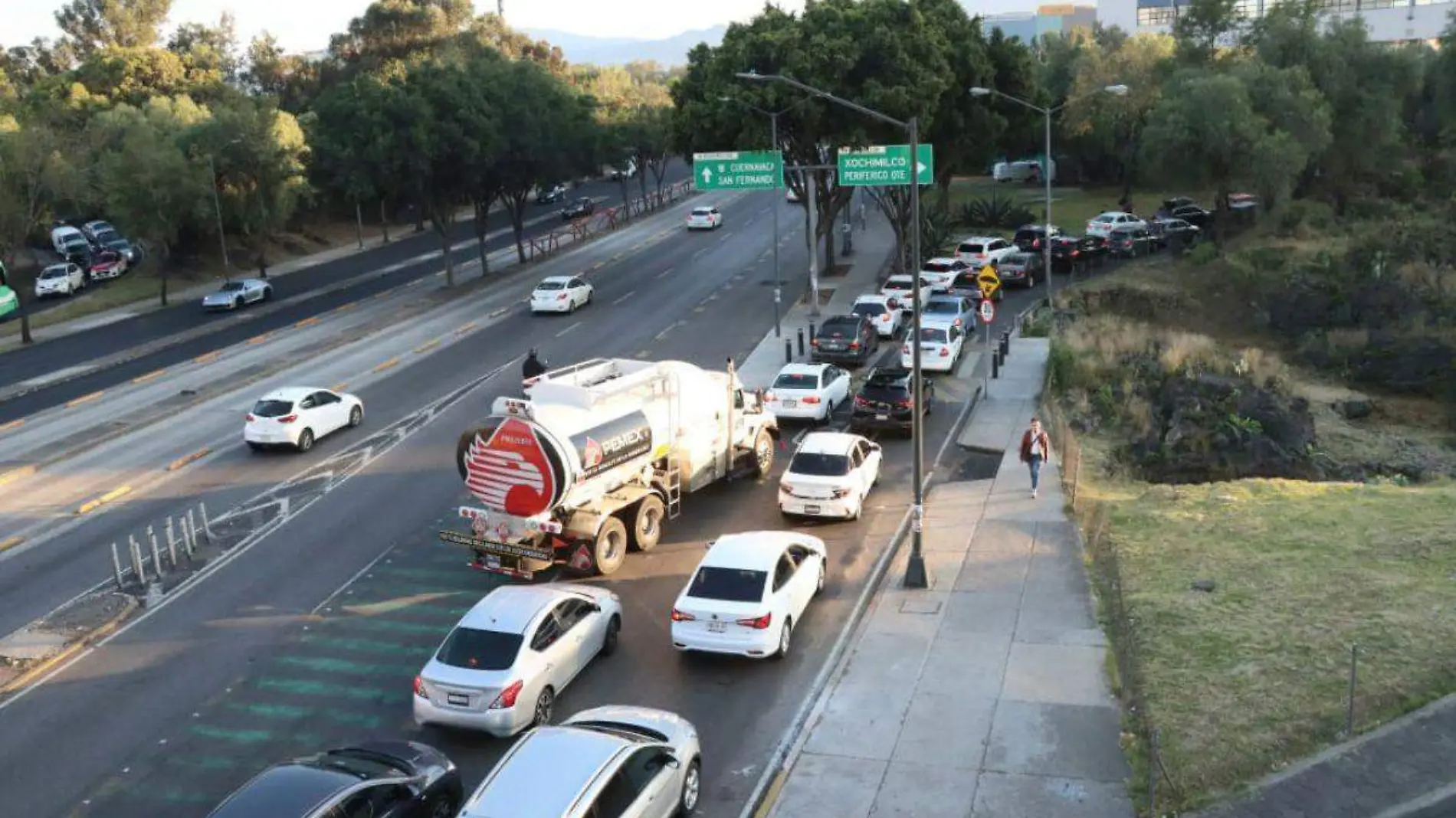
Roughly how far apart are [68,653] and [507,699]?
8.27 metres

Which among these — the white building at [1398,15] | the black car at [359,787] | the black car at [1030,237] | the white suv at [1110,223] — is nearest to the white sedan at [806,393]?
the black car at [359,787]

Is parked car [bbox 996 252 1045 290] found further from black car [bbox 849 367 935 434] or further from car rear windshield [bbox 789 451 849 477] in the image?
car rear windshield [bbox 789 451 849 477]

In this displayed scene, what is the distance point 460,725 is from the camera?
51.7 ft

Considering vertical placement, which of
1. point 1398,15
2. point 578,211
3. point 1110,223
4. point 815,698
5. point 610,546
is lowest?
point 815,698

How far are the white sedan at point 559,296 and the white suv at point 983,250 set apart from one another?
16151 millimetres

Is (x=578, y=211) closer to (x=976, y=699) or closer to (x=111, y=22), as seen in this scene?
(x=111, y=22)

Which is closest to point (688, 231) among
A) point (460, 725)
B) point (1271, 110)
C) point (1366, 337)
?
point (1271, 110)

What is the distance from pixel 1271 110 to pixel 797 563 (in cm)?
4576

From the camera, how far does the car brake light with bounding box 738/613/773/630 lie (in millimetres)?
17719

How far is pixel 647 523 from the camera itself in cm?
2327

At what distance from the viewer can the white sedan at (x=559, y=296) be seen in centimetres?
4759

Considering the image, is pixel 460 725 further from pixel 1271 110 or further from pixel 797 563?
pixel 1271 110

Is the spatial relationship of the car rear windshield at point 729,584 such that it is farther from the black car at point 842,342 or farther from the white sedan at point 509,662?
the black car at point 842,342

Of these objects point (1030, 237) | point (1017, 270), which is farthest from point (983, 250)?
point (1030, 237)
